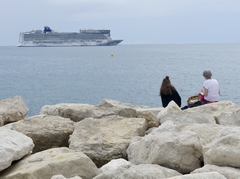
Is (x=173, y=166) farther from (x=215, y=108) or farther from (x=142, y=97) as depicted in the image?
(x=142, y=97)

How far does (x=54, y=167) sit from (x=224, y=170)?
1.68 m

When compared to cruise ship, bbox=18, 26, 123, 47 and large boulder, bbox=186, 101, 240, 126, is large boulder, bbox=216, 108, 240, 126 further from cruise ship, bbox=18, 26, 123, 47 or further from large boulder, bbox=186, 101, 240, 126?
cruise ship, bbox=18, 26, 123, 47

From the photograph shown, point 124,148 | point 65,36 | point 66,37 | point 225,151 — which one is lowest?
point 66,37

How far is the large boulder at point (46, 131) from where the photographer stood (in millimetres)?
5613

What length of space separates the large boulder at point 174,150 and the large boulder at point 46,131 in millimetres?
1505

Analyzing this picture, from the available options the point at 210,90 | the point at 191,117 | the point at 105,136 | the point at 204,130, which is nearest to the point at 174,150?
the point at 204,130

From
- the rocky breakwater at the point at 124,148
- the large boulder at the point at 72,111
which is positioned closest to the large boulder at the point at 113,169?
the rocky breakwater at the point at 124,148

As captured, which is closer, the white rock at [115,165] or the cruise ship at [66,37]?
the white rock at [115,165]

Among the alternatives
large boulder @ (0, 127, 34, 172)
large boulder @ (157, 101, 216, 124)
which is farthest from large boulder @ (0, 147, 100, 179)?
large boulder @ (157, 101, 216, 124)

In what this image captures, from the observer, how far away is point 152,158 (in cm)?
440

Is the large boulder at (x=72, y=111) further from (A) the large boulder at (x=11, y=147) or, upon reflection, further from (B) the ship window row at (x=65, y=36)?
(B) the ship window row at (x=65, y=36)

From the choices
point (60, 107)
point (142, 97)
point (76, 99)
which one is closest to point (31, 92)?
point (76, 99)

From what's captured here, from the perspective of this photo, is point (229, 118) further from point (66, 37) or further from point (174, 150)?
point (66, 37)

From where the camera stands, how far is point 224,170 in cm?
387
